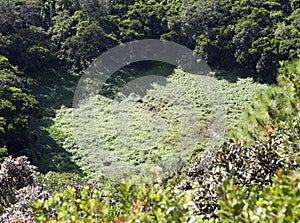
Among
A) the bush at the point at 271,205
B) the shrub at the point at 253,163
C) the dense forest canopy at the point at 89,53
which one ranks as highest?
the dense forest canopy at the point at 89,53

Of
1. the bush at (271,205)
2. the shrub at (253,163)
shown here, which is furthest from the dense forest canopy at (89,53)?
the bush at (271,205)

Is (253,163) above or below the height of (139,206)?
above

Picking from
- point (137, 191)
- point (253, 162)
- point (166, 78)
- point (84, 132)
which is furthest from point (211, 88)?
point (137, 191)

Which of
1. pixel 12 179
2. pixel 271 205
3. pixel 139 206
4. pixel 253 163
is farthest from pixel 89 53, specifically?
pixel 271 205

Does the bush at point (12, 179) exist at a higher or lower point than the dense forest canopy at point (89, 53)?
lower

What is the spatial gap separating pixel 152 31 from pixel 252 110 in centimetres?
1800

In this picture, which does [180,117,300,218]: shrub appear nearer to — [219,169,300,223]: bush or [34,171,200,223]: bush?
[34,171,200,223]: bush

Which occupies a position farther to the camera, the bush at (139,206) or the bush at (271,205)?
the bush at (139,206)

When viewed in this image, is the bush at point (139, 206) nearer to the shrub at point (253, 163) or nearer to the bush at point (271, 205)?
the bush at point (271, 205)

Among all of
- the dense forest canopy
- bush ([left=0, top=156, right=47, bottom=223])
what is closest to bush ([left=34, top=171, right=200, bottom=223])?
the dense forest canopy

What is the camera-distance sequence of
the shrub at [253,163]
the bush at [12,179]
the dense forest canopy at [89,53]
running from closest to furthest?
the shrub at [253,163]
the bush at [12,179]
the dense forest canopy at [89,53]

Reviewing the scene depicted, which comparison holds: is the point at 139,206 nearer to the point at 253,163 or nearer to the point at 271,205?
the point at 271,205

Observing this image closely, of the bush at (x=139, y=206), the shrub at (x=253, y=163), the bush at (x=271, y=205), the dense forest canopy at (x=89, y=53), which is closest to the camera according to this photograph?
the bush at (x=271, y=205)

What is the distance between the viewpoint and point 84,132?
16984mm
